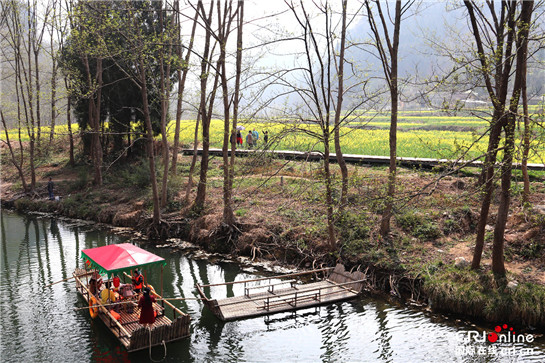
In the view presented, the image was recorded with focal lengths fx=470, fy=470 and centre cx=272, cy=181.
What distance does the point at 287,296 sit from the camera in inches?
628

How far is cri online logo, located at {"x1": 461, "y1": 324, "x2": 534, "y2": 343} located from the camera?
42.2 ft

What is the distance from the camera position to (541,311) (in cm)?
1341

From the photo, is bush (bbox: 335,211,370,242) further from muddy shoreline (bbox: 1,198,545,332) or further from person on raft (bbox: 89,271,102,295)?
person on raft (bbox: 89,271,102,295)

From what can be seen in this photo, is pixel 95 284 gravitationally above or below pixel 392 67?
below

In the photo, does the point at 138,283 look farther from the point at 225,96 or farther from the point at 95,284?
the point at 225,96

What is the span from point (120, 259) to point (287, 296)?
5614 millimetres

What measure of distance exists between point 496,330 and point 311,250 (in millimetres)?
7984

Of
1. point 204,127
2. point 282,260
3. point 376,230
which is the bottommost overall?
point 282,260

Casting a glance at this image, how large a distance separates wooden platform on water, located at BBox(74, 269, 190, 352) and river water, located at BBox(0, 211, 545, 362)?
10.2 inches

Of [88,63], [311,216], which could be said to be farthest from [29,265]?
[88,63]

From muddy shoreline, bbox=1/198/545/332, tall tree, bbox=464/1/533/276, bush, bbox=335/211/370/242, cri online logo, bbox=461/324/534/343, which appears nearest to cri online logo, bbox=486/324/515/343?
cri online logo, bbox=461/324/534/343

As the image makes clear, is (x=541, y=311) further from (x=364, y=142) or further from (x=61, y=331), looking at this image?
(x=364, y=142)

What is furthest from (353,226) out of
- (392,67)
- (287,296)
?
(392,67)

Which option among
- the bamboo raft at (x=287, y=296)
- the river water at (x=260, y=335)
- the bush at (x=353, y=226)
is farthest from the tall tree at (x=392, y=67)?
the river water at (x=260, y=335)
